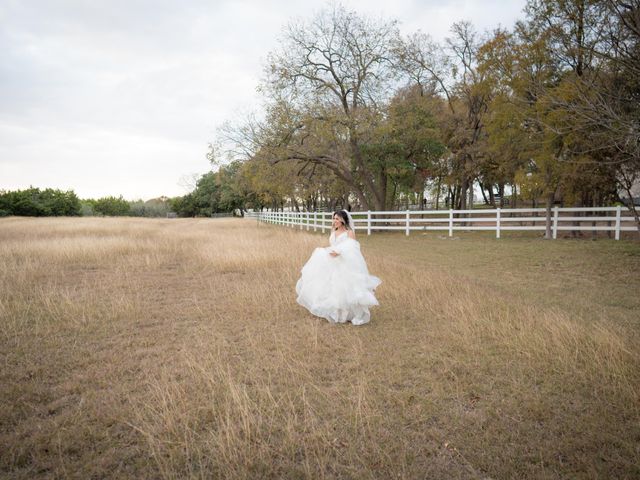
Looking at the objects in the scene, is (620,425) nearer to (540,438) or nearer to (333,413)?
(540,438)

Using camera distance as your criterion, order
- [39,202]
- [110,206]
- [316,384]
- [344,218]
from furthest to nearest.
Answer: [110,206]
[39,202]
[344,218]
[316,384]

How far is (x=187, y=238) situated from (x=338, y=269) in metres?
14.8

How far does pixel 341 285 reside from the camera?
18.1 ft

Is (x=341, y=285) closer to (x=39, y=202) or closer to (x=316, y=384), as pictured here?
(x=316, y=384)

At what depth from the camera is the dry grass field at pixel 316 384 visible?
2.58 m

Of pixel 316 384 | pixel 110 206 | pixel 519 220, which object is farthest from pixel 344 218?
pixel 110 206

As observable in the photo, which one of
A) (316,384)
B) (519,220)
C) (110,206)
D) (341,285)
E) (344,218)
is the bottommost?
(316,384)

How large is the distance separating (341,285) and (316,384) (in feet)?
6.69

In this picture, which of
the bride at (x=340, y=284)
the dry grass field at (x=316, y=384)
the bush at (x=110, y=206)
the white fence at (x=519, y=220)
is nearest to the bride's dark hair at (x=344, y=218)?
the bride at (x=340, y=284)

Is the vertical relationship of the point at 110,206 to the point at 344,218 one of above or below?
above

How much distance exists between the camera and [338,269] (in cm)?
554

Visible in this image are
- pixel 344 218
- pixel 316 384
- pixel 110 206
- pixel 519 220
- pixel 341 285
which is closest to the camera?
pixel 316 384

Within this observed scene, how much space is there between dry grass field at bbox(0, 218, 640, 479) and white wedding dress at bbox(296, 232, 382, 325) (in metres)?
0.29

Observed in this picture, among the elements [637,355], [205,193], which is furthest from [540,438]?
[205,193]
